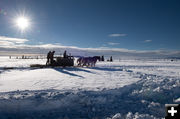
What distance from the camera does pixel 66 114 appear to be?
580 centimetres

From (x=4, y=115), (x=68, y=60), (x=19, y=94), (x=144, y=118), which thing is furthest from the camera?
Result: (x=68, y=60)

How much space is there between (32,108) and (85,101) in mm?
2187

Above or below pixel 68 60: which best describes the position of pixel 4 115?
below

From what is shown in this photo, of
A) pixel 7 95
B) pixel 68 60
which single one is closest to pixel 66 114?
pixel 7 95

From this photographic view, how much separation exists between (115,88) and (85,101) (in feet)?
6.40

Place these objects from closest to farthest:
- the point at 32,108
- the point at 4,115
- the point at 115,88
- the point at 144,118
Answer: the point at 144,118, the point at 4,115, the point at 32,108, the point at 115,88

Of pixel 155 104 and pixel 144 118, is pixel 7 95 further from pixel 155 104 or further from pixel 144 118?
pixel 155 104

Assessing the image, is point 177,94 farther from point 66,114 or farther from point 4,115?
point 4,115

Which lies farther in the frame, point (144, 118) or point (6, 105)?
point (6, 105)

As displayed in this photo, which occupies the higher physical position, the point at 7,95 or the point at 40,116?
the point at 7,95

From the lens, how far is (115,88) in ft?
25.0

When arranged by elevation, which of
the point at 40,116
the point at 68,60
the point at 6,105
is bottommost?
the point at 40,116

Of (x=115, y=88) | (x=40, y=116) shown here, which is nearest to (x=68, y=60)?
(x=115, y=88)

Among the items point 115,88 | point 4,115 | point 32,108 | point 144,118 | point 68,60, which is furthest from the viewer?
point 68,60
